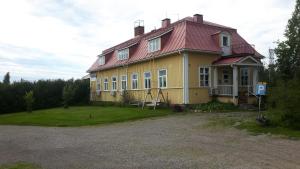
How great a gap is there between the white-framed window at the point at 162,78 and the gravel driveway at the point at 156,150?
499 inches

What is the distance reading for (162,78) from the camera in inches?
1043

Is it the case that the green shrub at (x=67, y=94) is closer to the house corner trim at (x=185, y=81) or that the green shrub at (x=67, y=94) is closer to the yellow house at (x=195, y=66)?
the yellow house at (x=195, y=66)

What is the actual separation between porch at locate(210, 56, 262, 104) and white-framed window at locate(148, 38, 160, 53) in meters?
5.16

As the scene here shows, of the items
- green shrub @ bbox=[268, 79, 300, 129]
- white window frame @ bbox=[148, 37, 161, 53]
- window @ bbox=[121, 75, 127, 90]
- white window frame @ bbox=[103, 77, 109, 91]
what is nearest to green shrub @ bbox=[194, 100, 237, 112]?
white window frame @ bbox=[148, 37, 161, 53]

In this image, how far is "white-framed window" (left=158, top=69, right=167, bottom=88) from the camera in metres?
26.1

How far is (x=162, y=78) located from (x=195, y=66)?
3.47 metres

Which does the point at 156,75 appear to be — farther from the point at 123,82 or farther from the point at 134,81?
the point at 123,82

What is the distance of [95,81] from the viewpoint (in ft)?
135

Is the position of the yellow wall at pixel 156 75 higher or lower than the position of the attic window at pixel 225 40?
lower

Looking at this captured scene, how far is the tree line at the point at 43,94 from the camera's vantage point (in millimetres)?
34406

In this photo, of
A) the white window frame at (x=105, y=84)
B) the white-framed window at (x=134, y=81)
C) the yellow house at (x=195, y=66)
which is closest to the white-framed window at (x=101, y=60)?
the white window frame at (x=105, y=84)

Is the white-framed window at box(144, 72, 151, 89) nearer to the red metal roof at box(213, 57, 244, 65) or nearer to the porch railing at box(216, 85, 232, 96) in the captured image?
the red metal roof at box(213, 57, 244, 65)

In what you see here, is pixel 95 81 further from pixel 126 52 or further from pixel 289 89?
pixel 289 89

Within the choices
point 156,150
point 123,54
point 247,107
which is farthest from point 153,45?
point 156,150
